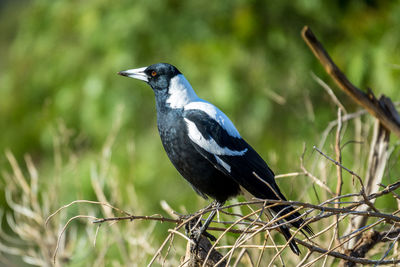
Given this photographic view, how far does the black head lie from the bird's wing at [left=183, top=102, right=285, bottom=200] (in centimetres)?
29

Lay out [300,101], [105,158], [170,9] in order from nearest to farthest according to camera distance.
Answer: [105,158], [300,101], [170,9]

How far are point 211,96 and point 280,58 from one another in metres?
0.74

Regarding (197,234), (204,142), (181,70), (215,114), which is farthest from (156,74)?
(181,70)

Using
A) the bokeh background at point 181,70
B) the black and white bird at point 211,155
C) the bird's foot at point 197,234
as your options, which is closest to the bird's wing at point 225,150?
the black and white bird at point 211,155

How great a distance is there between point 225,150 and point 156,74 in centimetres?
60

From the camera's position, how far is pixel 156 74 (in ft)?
9.18

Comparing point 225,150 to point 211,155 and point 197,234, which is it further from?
point 197,234

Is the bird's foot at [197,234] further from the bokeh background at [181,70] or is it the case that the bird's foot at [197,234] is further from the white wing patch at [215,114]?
the bokeh background at [181,70]

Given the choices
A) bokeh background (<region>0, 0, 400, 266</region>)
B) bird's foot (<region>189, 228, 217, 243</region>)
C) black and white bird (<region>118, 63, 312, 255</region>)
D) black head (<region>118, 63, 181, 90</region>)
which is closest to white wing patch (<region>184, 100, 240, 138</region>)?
black and white bird (<region>118, 63, 312, 255</region>)

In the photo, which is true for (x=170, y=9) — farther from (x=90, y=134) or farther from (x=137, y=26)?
(x=90, y=134)

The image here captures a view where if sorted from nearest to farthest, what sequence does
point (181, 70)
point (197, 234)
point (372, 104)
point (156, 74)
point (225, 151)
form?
point (197, 234) < point (372, 104) < point (225, 151) < point (156, 74) < point (181, 70)

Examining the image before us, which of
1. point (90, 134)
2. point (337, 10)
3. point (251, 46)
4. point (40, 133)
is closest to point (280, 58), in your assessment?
point (251, 46)

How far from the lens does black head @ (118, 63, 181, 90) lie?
109 inches

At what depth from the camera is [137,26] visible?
5434 mm
